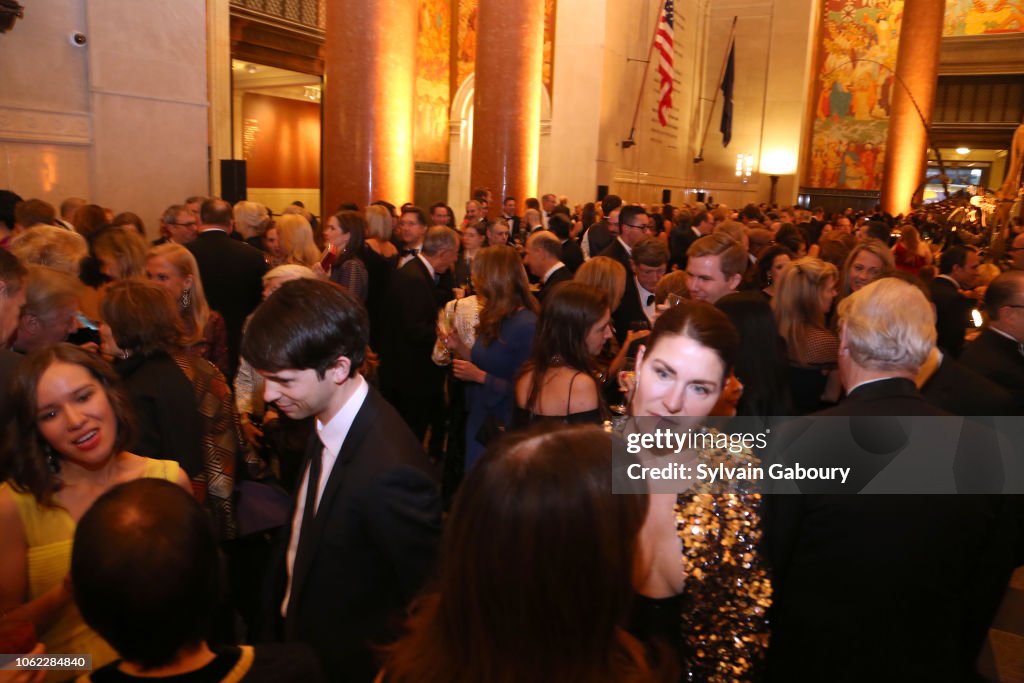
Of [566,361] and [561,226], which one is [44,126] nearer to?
[561,226]

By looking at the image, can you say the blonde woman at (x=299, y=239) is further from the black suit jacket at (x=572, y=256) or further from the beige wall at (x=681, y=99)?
the beige wall at (x=681, y=99)

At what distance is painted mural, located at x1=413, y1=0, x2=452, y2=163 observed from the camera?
16.1 m

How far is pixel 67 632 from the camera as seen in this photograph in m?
1.75

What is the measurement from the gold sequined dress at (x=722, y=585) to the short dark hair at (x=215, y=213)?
4.40 meters

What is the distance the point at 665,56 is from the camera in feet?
53.8

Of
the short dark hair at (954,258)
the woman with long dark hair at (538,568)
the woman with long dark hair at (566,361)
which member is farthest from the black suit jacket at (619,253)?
the woman with long dark hair at (538,568)

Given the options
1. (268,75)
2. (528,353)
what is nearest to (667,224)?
(528,353)

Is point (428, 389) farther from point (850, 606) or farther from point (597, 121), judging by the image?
point (597, 121)

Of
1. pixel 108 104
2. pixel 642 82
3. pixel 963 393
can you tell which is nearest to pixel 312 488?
pixel 963 393

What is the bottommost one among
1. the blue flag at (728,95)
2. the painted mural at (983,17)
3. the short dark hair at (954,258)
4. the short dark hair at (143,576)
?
the short dark hair at (143,576)

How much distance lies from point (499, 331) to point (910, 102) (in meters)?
17.3

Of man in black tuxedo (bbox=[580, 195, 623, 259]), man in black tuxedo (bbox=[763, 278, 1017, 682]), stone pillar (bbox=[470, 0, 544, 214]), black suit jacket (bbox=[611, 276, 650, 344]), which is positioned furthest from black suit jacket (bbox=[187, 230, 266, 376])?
stone pillar (bbox=[470, 0, 544, 214])

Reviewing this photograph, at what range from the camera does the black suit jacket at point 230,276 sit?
15.9ft

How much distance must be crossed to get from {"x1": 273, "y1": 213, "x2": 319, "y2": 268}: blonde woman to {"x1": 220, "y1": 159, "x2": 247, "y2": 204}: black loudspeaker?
4.66 metres
